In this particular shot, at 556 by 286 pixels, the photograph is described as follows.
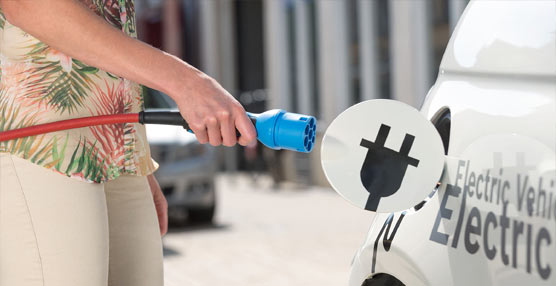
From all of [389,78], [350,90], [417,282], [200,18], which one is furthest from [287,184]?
[417,282]

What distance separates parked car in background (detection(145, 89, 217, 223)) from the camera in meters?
8.62

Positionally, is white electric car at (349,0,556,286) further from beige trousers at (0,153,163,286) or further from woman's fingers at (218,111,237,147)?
beige trousers at (0,153,163,286)

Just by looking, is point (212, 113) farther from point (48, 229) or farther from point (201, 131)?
point (48, 229)

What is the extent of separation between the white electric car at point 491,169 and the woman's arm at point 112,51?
26.0 inches

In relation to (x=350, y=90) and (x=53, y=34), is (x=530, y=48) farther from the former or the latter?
(x=350, y=90)

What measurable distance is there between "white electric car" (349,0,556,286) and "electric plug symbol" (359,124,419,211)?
198 millimetres

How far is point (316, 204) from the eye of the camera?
11.6 metres

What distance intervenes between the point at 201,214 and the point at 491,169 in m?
7.66

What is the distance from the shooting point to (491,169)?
1914 mm

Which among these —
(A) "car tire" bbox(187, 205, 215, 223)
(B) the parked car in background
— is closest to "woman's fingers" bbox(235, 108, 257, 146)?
(B) the parked car in background

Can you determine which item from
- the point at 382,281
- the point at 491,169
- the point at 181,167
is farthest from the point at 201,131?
the point at 181,167

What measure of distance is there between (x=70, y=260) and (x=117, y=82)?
412 mm

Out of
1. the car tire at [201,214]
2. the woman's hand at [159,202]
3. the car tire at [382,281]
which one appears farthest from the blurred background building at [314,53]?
the woman's hand at [159,202]

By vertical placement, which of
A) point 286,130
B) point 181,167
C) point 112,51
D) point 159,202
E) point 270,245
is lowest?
point 270,245
